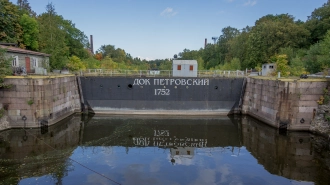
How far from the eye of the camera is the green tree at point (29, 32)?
38594 mm

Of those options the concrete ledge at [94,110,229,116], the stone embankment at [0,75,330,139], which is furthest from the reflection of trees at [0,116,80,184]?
the concrete ledge at [94,110,229,116]

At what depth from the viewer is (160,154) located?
15.3 meters

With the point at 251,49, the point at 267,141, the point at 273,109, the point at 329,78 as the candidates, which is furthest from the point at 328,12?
the point at 267,141

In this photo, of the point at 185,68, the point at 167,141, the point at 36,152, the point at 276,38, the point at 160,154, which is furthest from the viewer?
the point at 276,38

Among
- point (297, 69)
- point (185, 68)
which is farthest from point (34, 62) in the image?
point (297, 69)

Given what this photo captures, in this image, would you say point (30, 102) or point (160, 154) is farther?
point (30, 102)

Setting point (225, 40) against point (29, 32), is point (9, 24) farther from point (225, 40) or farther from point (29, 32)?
point (225, 40)

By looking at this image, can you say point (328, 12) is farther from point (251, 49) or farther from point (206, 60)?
point (206, 60)

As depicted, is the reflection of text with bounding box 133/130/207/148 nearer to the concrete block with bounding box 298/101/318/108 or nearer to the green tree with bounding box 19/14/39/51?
the concrete block with bounding box 298/101/318/108

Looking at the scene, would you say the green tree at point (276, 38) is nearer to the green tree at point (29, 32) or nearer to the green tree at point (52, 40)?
the green tree at point (52, 40)

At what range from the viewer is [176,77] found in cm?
2608

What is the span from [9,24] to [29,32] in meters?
3.15

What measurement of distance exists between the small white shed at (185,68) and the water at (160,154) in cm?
737

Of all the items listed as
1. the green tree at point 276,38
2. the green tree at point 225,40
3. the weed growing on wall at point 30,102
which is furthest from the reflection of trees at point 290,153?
the green tree at point 225,40
